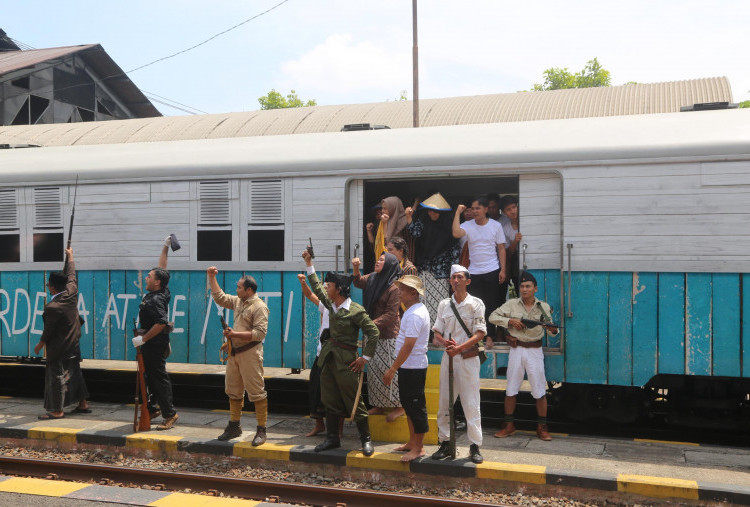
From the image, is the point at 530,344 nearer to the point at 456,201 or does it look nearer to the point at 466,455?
the point at 466,455

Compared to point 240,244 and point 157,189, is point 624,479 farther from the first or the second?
point 157,189

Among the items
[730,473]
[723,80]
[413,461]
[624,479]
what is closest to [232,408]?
[413,461]

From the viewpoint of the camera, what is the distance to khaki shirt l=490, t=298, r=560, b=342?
712cm

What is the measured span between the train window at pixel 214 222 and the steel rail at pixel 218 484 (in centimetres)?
289

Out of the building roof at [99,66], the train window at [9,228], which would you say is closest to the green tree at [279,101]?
the building roof at [99,66]

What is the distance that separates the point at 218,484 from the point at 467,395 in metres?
2.25

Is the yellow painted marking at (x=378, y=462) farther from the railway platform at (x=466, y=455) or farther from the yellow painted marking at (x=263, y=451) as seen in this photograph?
the yellow painted marking at (x=263, y=451)

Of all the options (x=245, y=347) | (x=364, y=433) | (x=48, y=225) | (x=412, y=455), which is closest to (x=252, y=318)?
(x=245, y=347)

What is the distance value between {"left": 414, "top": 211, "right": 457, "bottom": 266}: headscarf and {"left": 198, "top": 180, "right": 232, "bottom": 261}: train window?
7.59 ft

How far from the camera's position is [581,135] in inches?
297

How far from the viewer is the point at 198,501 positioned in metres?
5.70

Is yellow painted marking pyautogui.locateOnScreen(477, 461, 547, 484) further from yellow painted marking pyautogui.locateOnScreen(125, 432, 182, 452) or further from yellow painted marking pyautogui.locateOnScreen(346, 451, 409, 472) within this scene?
yellow painted marking pyautogui.locateOnScreen(125, 432, 182, 452)

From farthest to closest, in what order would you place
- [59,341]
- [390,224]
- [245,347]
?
[390,224]
[59,341]
[245,347]

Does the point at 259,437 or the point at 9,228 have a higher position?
the point at 9,228
